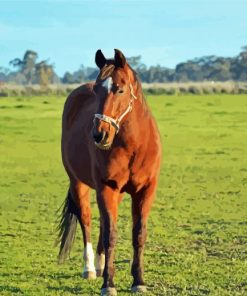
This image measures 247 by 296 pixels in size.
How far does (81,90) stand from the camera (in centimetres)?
671

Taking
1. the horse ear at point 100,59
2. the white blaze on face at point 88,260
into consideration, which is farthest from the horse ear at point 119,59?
the white blaze on face at point 88,260

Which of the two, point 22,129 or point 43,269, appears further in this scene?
point 22,129

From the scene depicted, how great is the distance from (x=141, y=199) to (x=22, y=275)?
4.55ft

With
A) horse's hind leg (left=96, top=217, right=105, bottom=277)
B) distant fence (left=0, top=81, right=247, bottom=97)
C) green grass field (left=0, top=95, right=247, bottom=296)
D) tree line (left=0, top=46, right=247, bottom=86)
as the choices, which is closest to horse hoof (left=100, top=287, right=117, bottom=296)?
green grass field (left=0, top=95, right=247, bottom=296)

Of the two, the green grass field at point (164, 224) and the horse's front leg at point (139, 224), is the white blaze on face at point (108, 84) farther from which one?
the green grass field at point (164, 224)

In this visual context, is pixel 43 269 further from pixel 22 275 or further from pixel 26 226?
pixel 26 226

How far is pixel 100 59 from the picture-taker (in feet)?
16.4

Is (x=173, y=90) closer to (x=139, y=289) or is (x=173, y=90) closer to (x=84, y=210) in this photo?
(x=84, y=210)

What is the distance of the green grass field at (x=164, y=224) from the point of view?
5.75m

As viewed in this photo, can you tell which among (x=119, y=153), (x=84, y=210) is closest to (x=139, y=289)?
(x=119, y=153)

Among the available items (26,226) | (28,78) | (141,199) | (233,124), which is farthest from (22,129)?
(28,78)

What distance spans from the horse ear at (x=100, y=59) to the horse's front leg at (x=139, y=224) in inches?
38.7

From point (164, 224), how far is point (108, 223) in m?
3.36

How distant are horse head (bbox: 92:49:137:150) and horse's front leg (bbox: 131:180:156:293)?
2.08 feet
